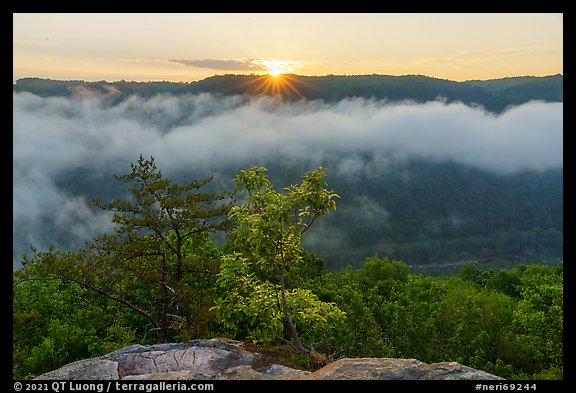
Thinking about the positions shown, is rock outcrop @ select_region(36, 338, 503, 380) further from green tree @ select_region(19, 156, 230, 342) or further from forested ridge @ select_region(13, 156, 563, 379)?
green tree @ select_region(19, 156, 230, 342)

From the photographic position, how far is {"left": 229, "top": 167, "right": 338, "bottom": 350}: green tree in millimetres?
11562

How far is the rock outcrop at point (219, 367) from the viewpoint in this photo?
1074 cm

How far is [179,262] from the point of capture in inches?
810

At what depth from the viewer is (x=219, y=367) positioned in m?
13.8

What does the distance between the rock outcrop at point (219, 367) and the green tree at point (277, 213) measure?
192cm

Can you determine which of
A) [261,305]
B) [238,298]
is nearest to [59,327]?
[238,298]

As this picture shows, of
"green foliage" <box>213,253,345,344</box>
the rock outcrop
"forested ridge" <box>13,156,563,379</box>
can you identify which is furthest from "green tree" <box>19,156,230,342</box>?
"green foliage" <box>213,253,345,344</box>

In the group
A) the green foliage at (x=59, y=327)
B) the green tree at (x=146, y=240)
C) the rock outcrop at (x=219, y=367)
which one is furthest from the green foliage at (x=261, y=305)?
the green foliage at (x=59, y=327)

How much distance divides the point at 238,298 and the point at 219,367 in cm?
267
